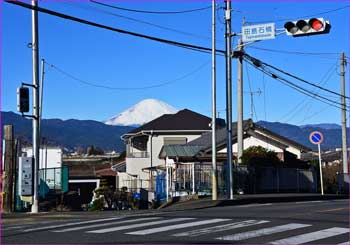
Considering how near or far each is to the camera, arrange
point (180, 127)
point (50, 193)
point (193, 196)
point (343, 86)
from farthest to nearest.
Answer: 1. point (180, 127)
2. point (343, 86)
3. point (50, 193)
4. point (193, 196)

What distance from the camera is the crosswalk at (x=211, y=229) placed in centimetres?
1128

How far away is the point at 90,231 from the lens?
1263 centimetres

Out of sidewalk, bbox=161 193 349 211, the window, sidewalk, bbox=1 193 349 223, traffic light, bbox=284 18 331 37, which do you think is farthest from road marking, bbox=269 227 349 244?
the window

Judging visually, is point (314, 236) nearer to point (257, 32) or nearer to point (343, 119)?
point (257, 32)

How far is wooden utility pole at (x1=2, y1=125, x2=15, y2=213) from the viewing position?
20.4 meters

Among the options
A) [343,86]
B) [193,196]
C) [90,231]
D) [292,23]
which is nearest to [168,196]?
[193,196]

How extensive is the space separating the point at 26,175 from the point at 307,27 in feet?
34.7

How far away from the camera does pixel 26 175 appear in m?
19.5

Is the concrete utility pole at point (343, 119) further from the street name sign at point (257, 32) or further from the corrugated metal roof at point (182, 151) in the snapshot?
the street name sign at point (257, 32)

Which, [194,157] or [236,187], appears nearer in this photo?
[236,187]

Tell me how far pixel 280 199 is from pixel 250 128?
16.8 metres

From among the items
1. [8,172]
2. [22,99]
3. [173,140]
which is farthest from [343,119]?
[22,99]

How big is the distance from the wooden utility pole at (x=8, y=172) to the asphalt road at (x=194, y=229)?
452 cm

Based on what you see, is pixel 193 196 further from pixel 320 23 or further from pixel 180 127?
pixel 180 127
